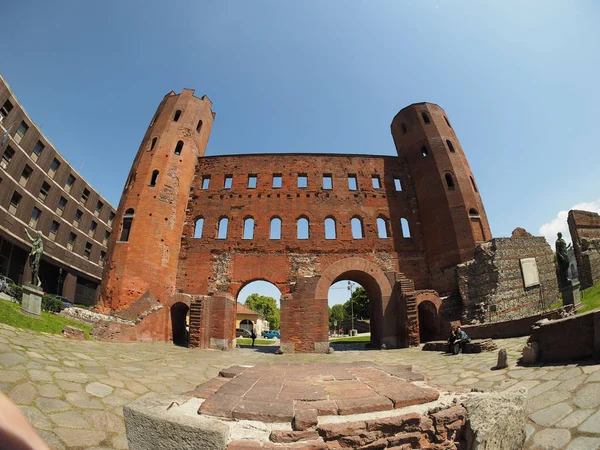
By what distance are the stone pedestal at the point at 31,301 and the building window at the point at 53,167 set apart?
2393cm

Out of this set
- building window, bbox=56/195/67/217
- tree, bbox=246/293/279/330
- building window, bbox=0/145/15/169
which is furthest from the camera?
tree, bbox=246/293/279/330

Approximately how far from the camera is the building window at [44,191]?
27.6 m

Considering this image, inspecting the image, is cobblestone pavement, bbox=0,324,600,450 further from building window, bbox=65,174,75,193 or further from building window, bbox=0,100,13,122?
building window, bbox=65,174,75,193

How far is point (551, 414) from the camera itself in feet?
12.3

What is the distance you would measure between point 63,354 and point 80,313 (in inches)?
272

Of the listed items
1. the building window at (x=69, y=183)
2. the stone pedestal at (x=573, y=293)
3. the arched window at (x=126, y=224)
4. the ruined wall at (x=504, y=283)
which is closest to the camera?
the stone pedestal at (x=573, y=293)

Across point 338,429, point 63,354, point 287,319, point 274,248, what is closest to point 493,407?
point 338,429

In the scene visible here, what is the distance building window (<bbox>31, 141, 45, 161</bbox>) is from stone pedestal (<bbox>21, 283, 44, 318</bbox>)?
75.1ft

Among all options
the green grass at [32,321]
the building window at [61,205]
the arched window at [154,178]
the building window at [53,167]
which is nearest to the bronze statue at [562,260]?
the green grass at [32,321]

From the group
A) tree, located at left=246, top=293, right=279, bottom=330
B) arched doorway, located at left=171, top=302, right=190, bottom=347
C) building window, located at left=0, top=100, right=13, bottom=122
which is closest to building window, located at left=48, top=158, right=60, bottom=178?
building window, located at left=0, top=100, right=13, bottom=122

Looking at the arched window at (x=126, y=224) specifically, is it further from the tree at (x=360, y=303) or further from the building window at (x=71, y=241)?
the tree at (x=360, y=303)

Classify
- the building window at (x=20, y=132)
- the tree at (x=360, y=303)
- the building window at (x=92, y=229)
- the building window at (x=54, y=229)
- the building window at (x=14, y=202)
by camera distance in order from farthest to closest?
the tree at (x=360, y=303) → the building window at (x=92, y=229) → the building window at (x=54, y=229) → the building window at (x=20, y=132) → the building window at (x=14, y=202)

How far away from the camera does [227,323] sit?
14.5 m

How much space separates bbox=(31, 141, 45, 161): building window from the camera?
2696 centimetres
